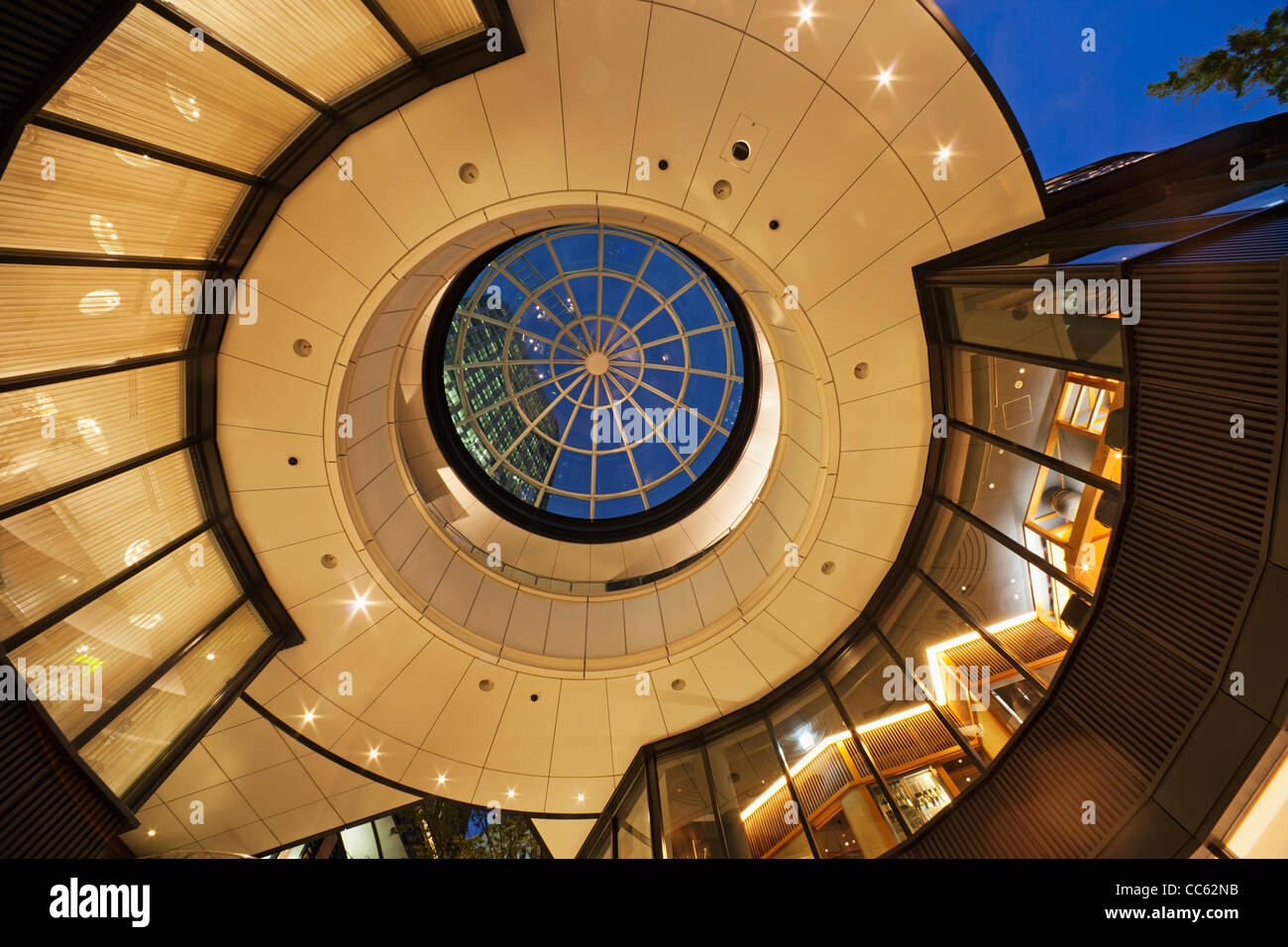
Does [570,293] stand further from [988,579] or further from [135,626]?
[988,579]

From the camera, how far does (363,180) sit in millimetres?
8039

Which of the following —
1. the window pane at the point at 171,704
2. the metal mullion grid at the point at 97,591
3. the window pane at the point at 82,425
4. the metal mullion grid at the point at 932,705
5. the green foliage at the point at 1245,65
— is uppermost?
the green foliage at the point at 1245,65

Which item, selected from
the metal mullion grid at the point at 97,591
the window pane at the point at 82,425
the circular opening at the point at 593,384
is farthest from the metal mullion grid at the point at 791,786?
the window pane at the point at 82,425

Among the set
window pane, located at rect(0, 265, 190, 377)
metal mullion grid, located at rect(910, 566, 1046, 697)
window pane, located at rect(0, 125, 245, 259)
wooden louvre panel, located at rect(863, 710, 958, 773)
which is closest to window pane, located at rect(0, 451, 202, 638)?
window pane, located at rect(0, 265, 190, 377)

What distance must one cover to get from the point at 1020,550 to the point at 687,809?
23.7ft

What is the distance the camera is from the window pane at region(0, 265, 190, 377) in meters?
5.93

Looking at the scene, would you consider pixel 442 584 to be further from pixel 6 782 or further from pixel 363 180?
pixel 363 180

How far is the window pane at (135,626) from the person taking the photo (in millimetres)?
6555

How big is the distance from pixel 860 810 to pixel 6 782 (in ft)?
32.8

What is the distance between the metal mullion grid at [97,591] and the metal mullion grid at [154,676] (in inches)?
51.8

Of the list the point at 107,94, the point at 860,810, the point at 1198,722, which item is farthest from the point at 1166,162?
the point at 107,94

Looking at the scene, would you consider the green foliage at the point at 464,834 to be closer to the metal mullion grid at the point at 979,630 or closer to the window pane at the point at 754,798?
the window pane at the point at 754,798
